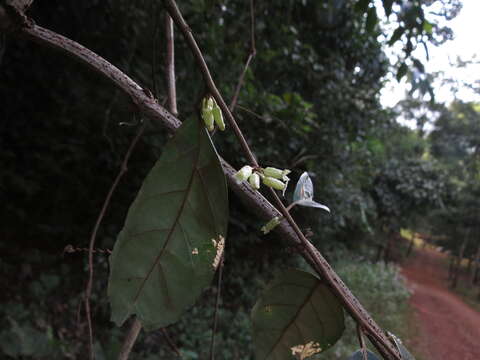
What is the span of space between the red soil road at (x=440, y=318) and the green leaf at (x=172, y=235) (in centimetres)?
62

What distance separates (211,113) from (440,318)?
4.72ft

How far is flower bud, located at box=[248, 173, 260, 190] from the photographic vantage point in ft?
0.95

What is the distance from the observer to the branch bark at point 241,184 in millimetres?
274

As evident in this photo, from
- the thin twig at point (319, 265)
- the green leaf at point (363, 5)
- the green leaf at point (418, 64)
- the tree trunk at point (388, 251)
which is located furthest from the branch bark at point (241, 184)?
the tree trunk at point (388, 251)

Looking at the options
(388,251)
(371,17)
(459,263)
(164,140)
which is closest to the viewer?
(371,17)

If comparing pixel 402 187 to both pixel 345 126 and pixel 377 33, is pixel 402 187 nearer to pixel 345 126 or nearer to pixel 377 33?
pixel 345 126

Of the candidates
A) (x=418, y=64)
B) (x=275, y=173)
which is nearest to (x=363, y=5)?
(x=418, y=64)

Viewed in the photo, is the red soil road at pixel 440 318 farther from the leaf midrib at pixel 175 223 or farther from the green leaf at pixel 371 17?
the green leaf at pixel 371 17

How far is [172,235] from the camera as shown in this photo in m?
0.29

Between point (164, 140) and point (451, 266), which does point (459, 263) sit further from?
point (164, 140)

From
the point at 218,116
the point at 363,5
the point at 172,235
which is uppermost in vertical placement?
the point at 363,5

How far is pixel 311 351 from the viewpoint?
336 millimetres

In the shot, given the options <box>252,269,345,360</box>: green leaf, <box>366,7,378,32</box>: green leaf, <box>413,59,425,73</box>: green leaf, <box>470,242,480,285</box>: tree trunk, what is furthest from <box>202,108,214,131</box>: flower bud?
<box>470,242,480,285</box>: tree trunk

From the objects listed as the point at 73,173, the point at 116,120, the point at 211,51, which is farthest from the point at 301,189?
the point at 73,173
